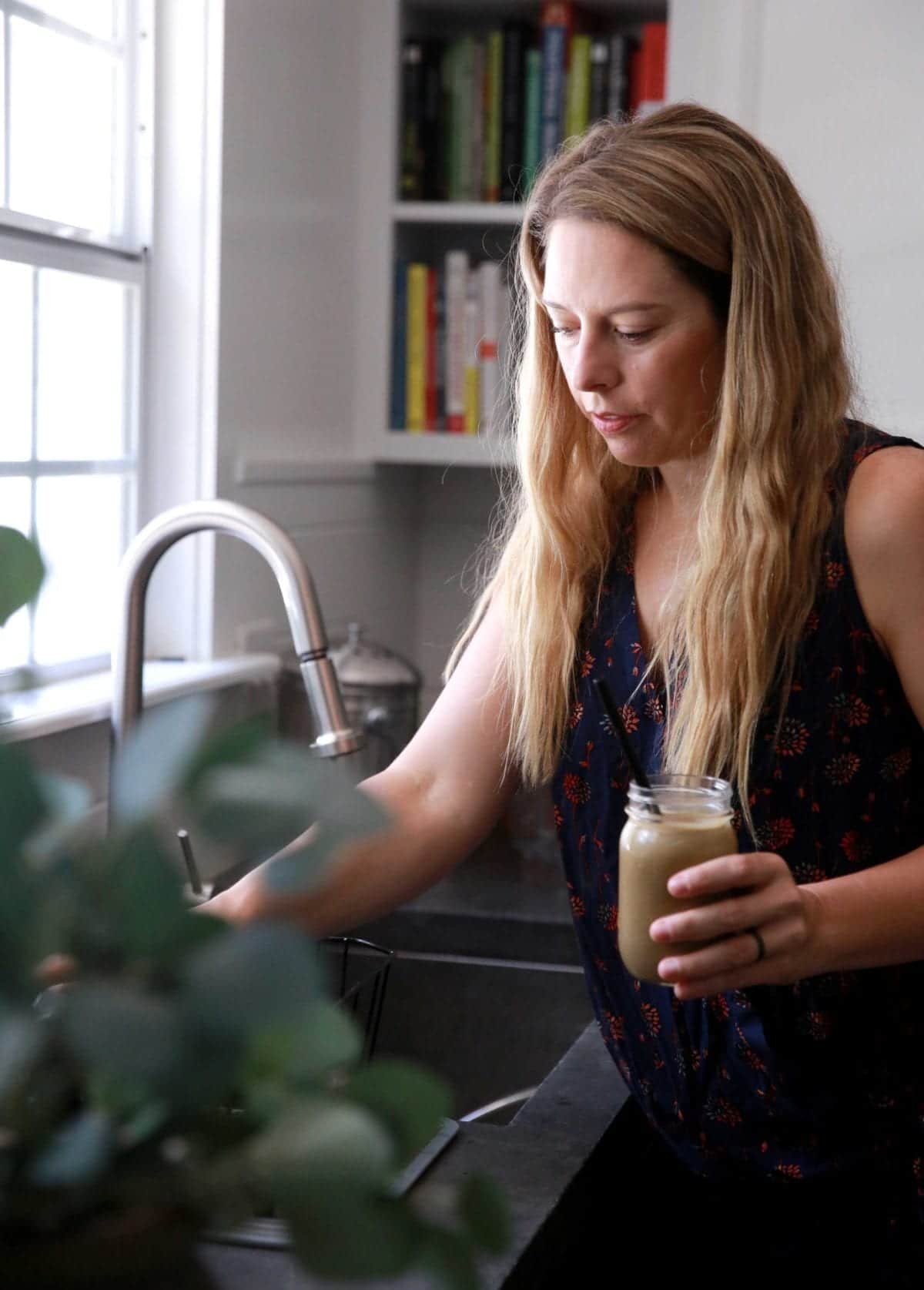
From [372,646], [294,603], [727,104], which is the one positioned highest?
[727,104]

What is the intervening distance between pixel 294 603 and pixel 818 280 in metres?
0.54

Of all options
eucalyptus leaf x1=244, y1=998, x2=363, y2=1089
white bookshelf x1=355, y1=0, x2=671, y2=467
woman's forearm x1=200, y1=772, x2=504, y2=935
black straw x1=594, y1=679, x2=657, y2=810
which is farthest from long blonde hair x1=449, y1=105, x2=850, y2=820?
white bookshelf x1=355, y1=0, x2=671, y2=467

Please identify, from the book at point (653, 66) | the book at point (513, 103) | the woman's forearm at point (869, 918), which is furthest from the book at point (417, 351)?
the woman's forearm at point (869, 918)

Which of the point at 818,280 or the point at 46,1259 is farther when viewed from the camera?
the point at 818,280

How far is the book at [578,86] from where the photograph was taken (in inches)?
118

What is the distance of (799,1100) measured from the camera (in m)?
1.32

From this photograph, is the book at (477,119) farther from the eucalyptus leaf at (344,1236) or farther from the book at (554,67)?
the eucalyptus leaf at (344,1236)

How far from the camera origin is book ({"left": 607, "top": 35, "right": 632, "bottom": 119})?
2.97 metres

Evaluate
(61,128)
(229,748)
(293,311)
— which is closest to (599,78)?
(293,311)

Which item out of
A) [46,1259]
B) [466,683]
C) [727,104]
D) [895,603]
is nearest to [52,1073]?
[46,1259]

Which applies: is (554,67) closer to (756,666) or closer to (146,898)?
(756,666)

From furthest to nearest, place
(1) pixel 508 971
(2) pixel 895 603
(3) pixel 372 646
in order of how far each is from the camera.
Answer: (3) pixel 372 646, (1) pixel 508 971, (2) pixel 895 603

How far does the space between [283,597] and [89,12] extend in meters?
1.11

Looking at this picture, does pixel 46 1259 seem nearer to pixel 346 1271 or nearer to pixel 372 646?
pixel 346 1271
